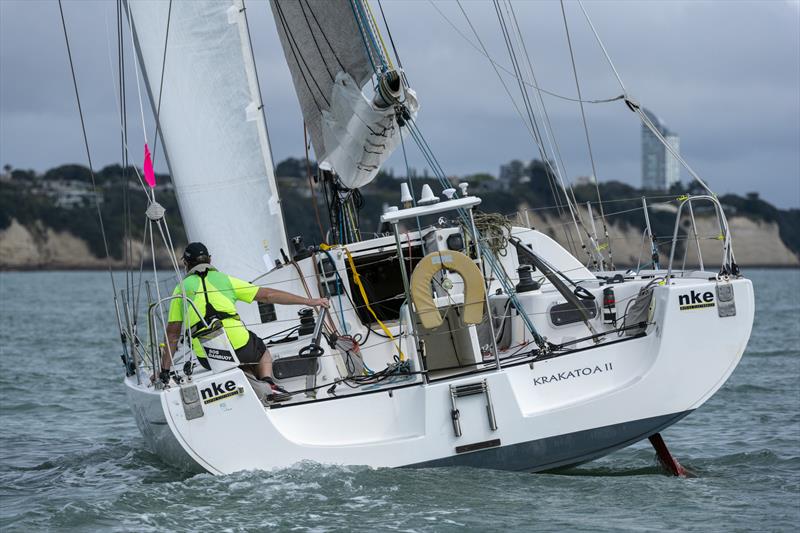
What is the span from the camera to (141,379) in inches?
340

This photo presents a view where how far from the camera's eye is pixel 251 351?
303 inches

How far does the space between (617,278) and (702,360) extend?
7.27ft

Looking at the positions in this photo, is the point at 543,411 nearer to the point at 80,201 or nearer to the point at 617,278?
the point at 617,278

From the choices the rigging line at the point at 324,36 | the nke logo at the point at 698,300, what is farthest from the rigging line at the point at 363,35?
the nke logo at the point at 698,300

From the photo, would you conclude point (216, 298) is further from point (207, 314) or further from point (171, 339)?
point (171, 339)

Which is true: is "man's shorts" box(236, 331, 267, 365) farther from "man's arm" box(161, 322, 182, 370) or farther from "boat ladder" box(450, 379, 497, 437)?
"boat ladder" box(450, 379, 497, 437)

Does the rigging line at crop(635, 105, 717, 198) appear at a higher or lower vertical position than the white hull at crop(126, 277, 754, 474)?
higher

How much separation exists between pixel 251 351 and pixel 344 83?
7.86 feet

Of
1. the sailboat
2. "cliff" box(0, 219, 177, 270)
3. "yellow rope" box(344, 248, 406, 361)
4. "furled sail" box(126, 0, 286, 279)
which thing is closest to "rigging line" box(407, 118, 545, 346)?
the sailboat

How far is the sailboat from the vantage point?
684cm

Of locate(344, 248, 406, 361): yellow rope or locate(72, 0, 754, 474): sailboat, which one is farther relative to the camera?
locate(344, 248, 406, 361): yellow rope

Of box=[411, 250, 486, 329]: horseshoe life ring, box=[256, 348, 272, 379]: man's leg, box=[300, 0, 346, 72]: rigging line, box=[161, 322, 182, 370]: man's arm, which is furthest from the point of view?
box=[300, 0, 346, 72]: rigging line

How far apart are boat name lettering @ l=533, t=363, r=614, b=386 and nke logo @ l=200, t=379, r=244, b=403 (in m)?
1.84

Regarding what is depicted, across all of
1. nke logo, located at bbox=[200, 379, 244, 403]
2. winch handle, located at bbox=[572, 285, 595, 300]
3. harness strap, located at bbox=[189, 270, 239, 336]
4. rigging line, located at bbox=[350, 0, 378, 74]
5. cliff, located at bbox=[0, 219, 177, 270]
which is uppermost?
cliff, located at bbox=[0, 219, 177, 270]
